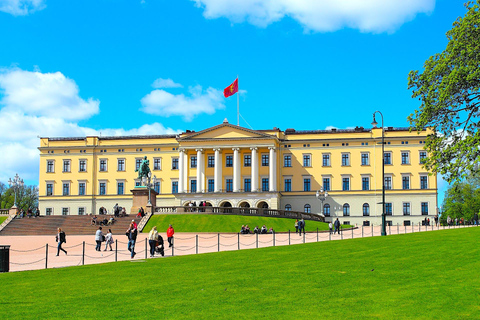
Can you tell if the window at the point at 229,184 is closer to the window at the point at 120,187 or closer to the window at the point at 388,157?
the window at the point at 120,187

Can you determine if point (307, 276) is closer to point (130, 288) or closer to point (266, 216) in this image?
point (130, 288)

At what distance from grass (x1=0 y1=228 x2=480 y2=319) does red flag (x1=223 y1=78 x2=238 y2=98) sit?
61299mm

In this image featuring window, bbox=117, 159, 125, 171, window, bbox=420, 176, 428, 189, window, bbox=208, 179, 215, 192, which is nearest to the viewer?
window, bbox=420, 176, 428, 189

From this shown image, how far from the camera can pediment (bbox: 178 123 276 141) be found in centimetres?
8575

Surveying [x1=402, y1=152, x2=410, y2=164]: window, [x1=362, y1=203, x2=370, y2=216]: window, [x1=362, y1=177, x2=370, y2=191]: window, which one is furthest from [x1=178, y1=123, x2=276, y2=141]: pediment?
[x1=402, y1=152, x2=410, y2=164]: window

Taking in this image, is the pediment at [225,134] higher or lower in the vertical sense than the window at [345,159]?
higher

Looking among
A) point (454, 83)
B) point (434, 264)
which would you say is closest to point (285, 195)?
point (454, 83)

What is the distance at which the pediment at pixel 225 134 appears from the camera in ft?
281

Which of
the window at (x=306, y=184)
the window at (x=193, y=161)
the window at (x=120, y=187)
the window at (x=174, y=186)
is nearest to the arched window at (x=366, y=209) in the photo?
the window at (x=306, y=184)

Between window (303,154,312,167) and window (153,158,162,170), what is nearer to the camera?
window (303,154,312,167)

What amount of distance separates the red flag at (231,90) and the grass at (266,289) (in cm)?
6130

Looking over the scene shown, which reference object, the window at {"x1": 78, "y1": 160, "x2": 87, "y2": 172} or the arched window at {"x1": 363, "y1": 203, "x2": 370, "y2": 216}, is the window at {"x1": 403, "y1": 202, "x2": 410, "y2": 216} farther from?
Result: the window at {"x1": 78, "y1": 160, "x2": 87, "y2": 172}

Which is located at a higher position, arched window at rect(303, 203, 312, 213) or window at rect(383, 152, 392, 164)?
window at rect(383, 152, 392, 164)

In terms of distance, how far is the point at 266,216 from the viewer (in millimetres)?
68562
